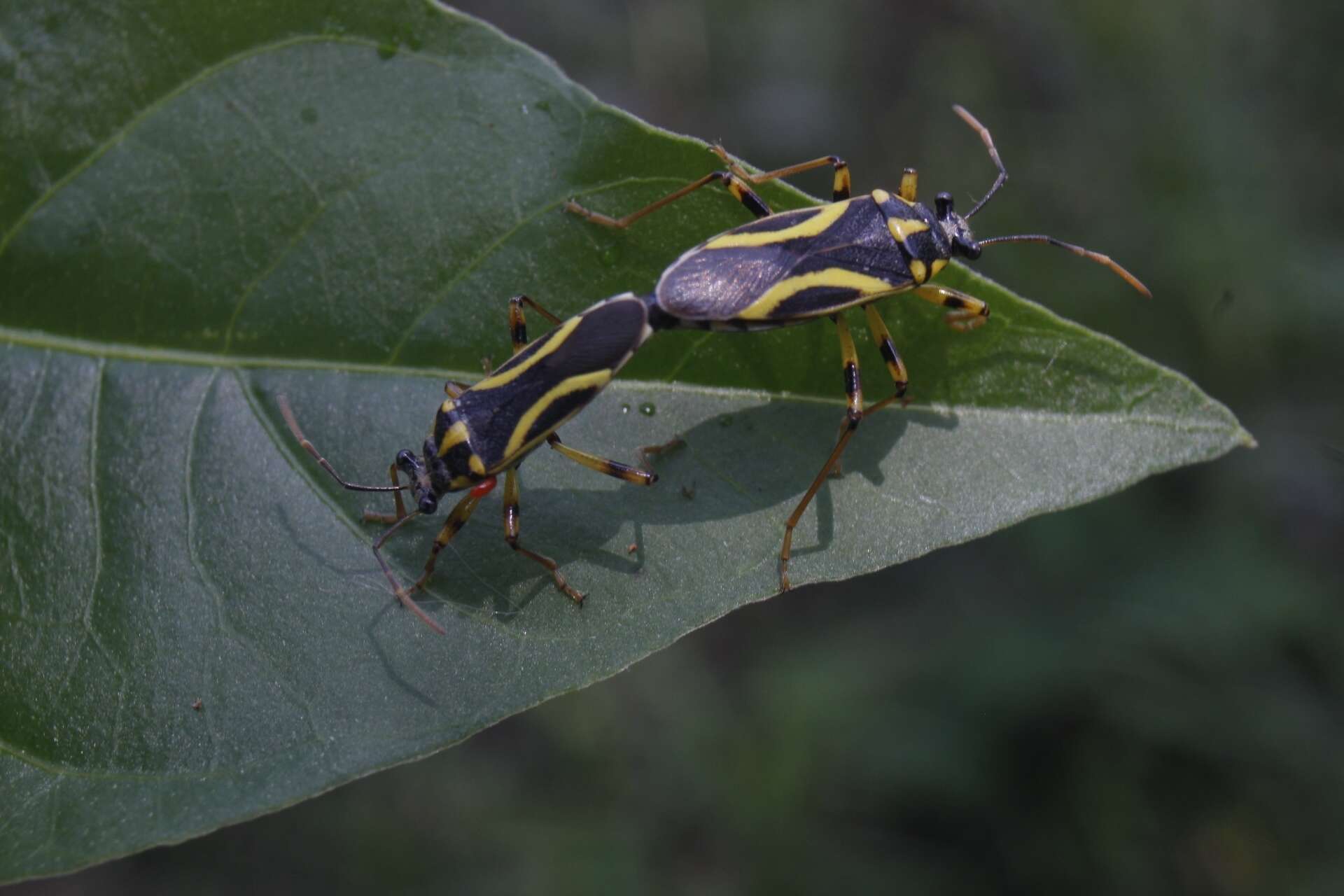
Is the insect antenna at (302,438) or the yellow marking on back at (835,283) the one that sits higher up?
the yellow marking on back at (835,283)

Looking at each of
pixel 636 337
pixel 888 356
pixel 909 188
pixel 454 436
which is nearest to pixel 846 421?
pixel 888 356

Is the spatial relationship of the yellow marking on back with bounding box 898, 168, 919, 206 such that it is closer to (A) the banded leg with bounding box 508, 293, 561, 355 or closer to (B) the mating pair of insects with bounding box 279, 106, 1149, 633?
(B) the mating pair of insects with bounding box 279, 106, 1149, 633

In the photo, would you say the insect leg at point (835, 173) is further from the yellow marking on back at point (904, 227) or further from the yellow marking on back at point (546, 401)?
the yellow marking on back at point (546, 401)

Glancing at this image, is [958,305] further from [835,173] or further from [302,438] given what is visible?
[302,438]

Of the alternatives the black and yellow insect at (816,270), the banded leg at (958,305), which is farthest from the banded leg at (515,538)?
the banded leg at (958,305)

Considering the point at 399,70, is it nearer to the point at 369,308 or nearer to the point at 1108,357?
the point at 369,308

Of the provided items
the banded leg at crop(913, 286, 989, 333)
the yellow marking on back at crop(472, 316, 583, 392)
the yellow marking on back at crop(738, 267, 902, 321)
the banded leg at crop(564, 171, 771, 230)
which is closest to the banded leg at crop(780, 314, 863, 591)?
the yellow marking on back at crop(738, 267, 902, 321)

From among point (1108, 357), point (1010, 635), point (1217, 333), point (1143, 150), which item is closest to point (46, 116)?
point (1108, 357)

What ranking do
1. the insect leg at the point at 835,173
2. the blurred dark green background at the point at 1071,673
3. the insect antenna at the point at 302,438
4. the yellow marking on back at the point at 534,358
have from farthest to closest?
the blurred dark green background at the point at 1071,673, the insect leg at the point at 835,173, the yellow marking on back at the point at 534,358, the insect antenna at the point at 302,438
